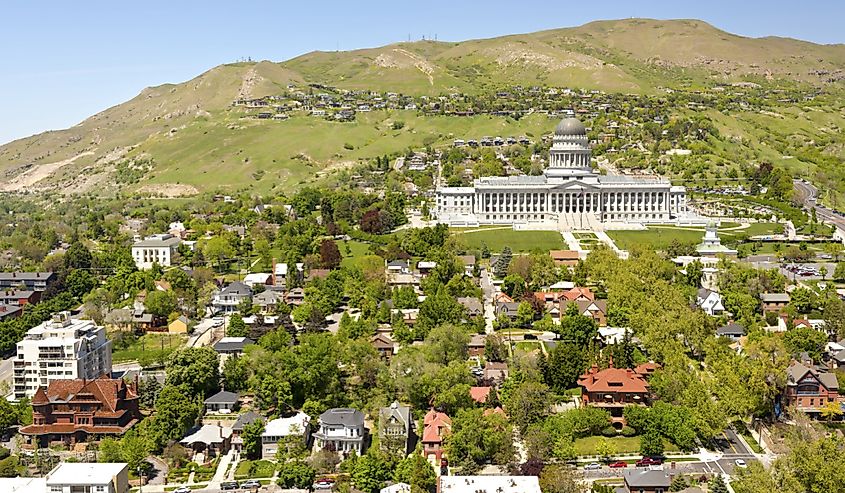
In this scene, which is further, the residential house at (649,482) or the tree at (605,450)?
the tree at (605,450)

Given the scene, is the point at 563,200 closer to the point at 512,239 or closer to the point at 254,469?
the point at 512,239

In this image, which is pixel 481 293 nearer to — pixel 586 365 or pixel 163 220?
pixel 586 365

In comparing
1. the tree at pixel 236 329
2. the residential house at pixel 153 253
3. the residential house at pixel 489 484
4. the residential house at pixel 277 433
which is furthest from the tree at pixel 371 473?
the residential house at pixel 153 253

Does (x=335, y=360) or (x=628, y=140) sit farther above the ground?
(x=628, y=140)

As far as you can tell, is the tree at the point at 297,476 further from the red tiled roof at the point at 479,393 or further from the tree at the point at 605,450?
the tree at the point at 605,450

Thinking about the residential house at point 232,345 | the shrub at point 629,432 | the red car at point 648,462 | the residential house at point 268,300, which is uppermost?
the residential house at point 268,300

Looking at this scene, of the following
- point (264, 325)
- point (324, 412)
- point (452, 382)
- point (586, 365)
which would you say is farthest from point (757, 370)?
point (264, 325)

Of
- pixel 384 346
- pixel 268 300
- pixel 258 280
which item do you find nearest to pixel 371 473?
pixel 384 346
